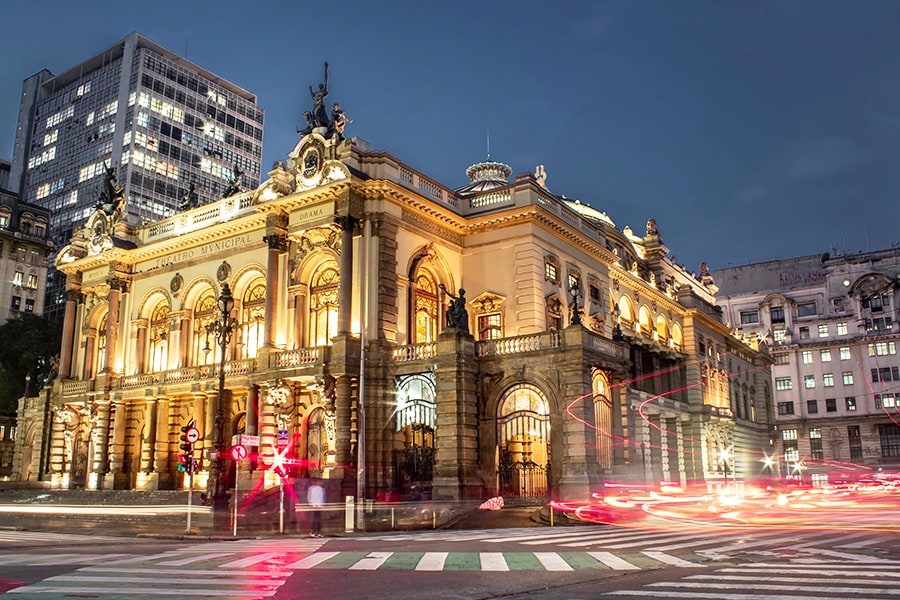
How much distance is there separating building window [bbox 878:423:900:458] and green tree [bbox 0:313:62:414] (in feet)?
264

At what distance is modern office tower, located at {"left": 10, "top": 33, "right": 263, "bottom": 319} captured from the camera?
334 feet

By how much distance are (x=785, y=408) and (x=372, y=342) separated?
6866 centimetres

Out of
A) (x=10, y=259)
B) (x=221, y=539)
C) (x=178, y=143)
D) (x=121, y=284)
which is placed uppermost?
(x=178, y=143)

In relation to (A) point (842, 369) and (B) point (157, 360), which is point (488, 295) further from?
(A) point (842, 369)

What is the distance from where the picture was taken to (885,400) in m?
82.3

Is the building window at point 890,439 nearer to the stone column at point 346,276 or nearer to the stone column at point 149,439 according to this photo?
the stone column at point 346,276

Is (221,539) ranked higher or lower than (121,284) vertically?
lower

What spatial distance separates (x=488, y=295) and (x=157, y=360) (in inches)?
846

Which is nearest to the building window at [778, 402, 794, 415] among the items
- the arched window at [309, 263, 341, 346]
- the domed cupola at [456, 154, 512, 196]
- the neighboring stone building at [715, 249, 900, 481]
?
the neighboring stone building at [715, 249, 900, 481]

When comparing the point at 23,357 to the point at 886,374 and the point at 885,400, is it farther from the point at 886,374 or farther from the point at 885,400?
the point at 886,374

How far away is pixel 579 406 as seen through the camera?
3189 centimetres

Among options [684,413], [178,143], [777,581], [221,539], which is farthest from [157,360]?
[178,143]

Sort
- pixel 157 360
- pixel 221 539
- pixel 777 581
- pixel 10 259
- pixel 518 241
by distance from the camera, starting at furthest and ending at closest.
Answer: pixel 10 259 < pixel 157 360 < pixel 518 241 < pixel 221 539 < pixel 777 581

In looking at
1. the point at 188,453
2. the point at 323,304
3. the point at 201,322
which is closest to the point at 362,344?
the point at 323,304
